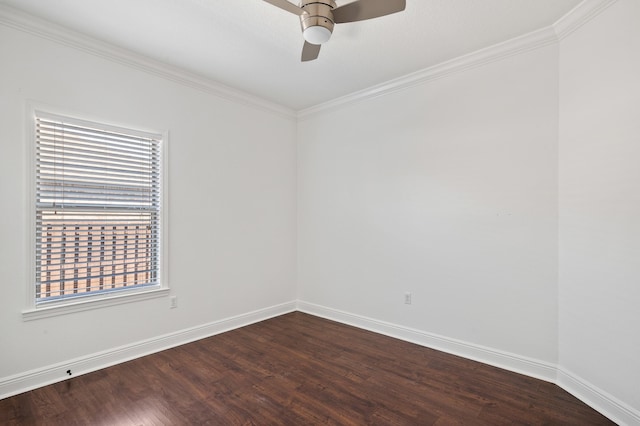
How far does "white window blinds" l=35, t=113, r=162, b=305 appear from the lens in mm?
2459

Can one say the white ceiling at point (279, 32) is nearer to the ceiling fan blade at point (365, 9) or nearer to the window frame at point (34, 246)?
the ceiling fan blade at point (365, 9)

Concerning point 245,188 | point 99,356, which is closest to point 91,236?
point 99,356

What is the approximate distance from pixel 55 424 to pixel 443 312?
10.3 feet

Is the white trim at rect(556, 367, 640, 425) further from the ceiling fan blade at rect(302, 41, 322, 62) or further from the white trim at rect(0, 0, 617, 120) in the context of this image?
the ceiling fan blade at rect(302, 41, 322, 62)

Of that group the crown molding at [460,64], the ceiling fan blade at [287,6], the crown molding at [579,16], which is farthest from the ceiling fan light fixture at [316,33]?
the crown molding at [579,16]

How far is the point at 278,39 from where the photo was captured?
103 inches

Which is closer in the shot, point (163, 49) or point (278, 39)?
point (278, 39)

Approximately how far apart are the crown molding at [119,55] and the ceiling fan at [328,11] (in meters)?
1.91

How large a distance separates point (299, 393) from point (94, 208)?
2308mm

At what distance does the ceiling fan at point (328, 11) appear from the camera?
174 centimetres

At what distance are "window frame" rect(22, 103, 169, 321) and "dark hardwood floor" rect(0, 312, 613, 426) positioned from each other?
564 millimetres

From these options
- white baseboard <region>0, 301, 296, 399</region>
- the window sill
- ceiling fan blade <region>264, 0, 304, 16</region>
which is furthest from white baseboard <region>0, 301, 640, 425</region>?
ceiling fan blade <region>264, 0, 304, 16</region>

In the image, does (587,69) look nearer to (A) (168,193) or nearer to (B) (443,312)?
(B) (443,312)

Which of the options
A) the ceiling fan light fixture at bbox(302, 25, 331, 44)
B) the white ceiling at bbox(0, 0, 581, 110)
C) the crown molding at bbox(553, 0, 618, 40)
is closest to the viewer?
the ceiling fan light fixture at bbox(302, 25, 331, 44)
